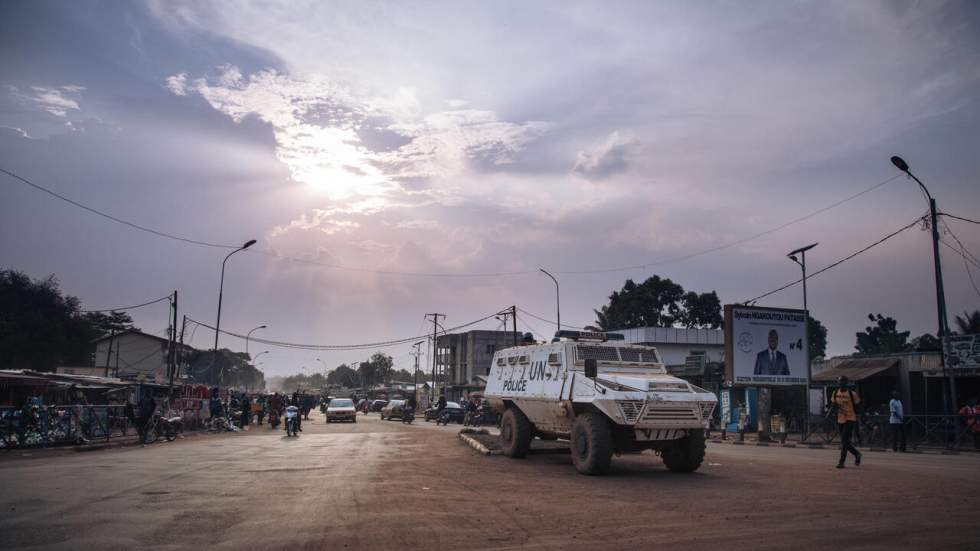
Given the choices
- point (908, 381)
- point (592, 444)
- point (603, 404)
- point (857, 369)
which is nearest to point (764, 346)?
point (857, 369)

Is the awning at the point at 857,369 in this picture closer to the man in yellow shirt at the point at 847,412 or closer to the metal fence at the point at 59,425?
the man in yellow shirt at the point at 847,412

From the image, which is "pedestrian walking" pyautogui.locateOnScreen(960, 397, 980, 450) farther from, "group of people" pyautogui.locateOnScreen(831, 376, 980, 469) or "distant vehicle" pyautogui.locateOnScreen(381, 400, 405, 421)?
"distant vehicle" pyautogui.locateOnScreen(381, 400, 405, 421)

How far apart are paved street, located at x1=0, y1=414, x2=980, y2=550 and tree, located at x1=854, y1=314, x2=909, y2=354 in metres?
58.9

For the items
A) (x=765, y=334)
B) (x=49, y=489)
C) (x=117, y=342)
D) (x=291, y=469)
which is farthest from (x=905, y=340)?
(x=117, y=342)

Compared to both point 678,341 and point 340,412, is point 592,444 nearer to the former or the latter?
point 340,412

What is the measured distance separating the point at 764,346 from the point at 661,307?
39.5 metres

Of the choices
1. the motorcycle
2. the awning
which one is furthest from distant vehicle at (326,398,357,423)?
the awning

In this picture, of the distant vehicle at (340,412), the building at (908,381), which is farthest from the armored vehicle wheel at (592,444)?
the distant vehicle at (340,412)

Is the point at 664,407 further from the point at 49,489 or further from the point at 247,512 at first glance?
the point at 49,489

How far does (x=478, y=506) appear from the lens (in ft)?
28.6

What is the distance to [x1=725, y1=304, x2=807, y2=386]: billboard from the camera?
32.8 meters

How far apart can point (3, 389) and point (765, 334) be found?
33431 millimetres

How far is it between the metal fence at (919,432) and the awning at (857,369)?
179 inches

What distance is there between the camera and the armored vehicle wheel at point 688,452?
1267 centimetres
